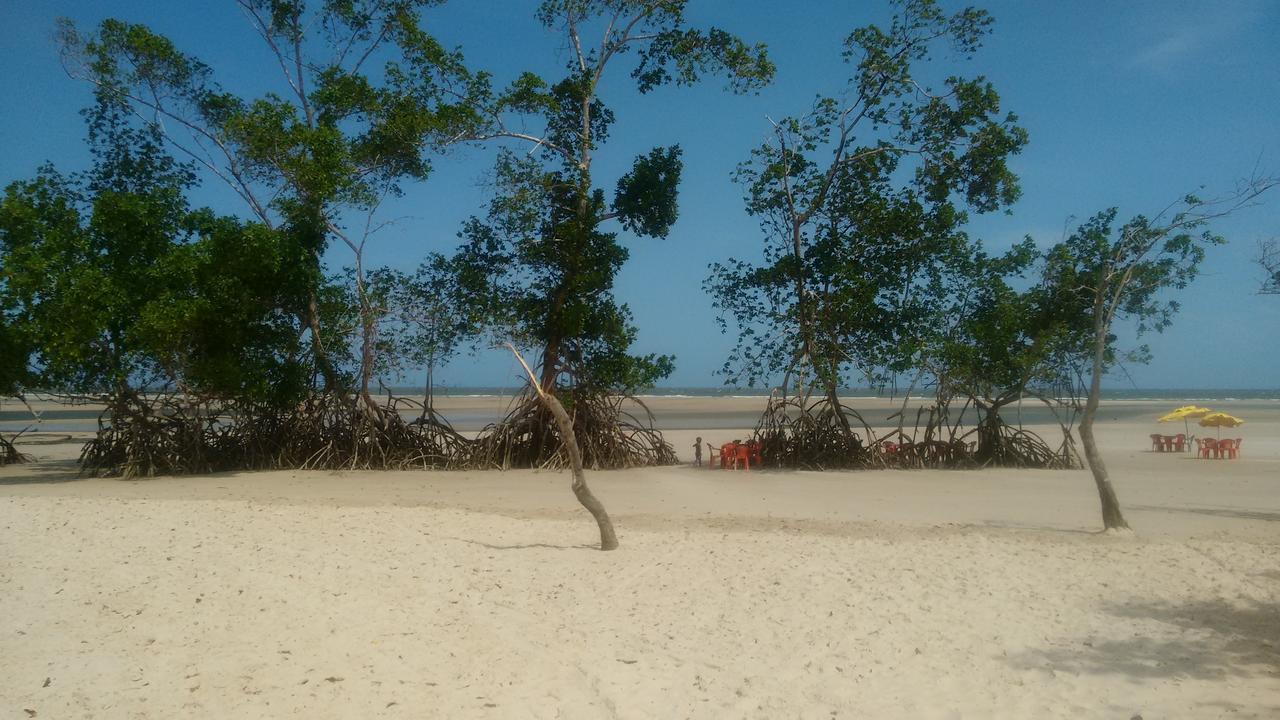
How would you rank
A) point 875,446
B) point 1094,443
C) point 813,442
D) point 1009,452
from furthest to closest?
point 1009,452 → point 875,446 → point 813,442 → point 1094,443

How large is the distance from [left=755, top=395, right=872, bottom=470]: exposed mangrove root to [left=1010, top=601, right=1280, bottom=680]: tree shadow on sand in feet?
32.2

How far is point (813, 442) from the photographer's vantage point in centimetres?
1568

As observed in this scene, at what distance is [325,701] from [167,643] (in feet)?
4.28

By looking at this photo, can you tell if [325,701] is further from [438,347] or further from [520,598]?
[438,347]

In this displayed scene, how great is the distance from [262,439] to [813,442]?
9.95m

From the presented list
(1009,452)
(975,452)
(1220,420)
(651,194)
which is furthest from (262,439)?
(1220,420)

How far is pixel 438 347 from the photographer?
15.6 m

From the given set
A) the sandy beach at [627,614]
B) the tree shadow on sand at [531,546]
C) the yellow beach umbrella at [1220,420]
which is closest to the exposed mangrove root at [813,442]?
the sandy beach at [627,614]

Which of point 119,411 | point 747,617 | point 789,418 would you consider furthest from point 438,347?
Result: point 747,617

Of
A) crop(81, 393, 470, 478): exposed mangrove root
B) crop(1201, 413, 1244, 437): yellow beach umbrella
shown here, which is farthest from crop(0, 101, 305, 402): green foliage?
crop(1201, 413, 1244, 437): yellow beach umbrella

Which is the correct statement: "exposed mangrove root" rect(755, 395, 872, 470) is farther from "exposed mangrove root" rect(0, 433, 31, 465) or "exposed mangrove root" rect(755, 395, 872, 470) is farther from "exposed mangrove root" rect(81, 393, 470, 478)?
"exposed mangrove root" rect(0, 433, 31, 465)

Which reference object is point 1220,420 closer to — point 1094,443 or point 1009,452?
point 1009,452

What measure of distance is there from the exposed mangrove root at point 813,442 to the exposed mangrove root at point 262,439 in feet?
19.0

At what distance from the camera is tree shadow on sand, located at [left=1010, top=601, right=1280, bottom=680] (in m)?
4.66
